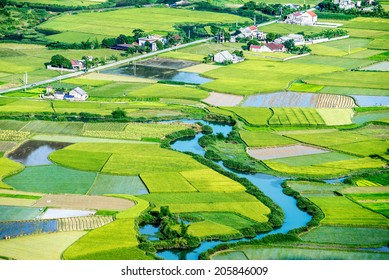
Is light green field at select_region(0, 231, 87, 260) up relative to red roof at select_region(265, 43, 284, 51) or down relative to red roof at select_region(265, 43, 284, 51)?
down

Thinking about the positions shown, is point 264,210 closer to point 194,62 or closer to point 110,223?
point 110,223

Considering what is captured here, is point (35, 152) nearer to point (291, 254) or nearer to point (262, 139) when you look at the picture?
point (262, 139)

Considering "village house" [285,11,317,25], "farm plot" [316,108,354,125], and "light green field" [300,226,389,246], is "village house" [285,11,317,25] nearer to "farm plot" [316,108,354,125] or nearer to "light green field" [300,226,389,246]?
"farm plot" [316,108,354,125]

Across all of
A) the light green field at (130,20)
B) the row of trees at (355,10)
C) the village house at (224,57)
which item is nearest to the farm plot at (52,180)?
the village house at (224,57)

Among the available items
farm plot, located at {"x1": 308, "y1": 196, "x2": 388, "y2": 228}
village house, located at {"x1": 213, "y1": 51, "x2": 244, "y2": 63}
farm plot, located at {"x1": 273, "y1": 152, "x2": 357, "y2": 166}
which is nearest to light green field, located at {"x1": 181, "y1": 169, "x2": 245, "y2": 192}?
farm plot, located at {"x1": 308, "y1": 196, "x2": 388, "y2": 228}

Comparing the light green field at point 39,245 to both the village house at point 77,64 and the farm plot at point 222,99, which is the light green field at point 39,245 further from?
the village house at point 77,64

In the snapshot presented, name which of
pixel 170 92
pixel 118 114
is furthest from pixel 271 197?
pixel 170 92
